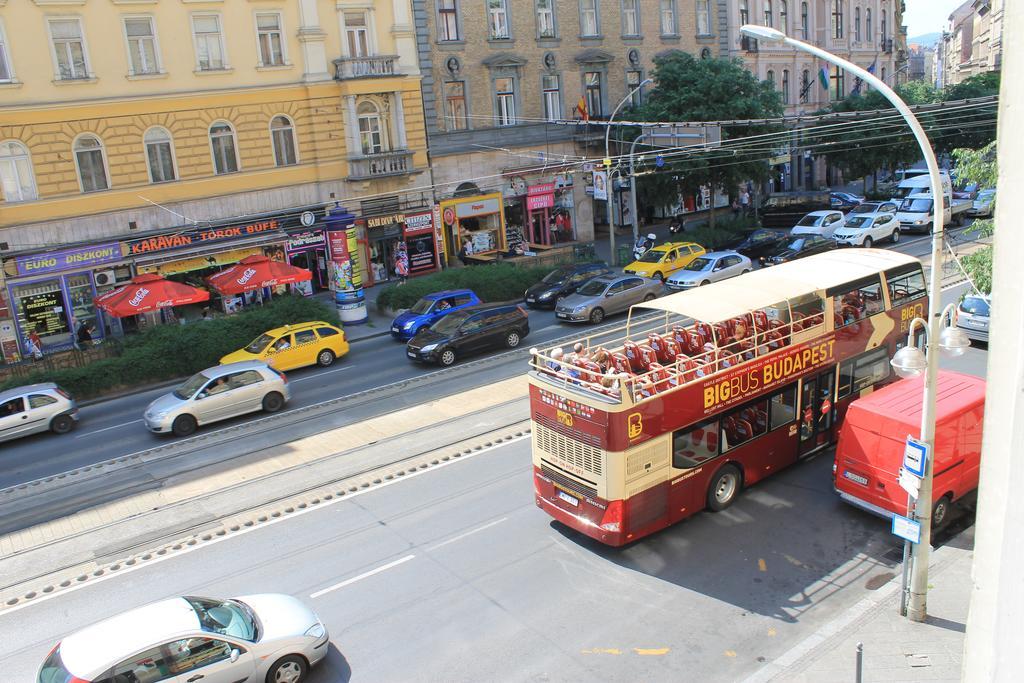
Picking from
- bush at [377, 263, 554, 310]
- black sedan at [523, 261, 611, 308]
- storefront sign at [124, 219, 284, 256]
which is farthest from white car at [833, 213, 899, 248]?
storefront sign at [124, 219, 284, 256]

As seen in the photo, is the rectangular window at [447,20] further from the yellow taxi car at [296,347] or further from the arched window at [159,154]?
the yellow taxi car at [296,347]

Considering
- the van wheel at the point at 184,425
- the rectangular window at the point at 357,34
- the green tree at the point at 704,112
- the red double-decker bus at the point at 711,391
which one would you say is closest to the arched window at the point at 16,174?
the rectangular window at the point at 357,34

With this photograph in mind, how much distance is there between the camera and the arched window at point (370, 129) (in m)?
37.0

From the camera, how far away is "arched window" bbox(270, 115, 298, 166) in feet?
116

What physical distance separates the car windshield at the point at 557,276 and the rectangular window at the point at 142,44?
55.5 feet

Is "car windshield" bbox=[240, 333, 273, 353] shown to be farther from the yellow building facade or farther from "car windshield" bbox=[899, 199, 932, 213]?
"car windshield" bbox=[899, 199, 932, 213]

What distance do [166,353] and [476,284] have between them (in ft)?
39.9

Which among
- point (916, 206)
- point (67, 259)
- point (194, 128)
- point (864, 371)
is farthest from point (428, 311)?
point (916, 206)

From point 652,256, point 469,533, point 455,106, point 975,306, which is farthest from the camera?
point 455,106

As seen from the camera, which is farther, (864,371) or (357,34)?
(357,34)

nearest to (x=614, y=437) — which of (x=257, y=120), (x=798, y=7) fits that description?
(x=257, y=120)

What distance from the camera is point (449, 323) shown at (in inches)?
1073

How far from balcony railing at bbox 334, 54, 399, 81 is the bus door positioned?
25923 mm

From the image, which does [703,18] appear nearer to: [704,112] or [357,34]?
[704,112]
